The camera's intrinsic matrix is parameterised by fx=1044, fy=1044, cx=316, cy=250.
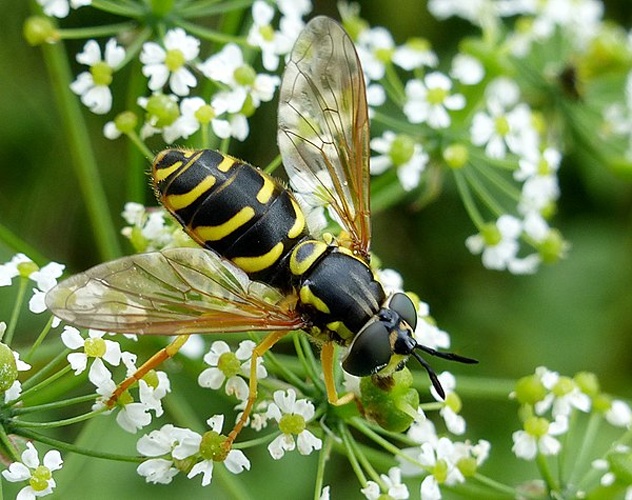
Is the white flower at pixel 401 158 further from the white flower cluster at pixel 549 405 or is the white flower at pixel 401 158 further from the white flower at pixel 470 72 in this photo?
the white flower cluster at pixel 549 405

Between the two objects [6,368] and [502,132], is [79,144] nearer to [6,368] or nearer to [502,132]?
[6,368]

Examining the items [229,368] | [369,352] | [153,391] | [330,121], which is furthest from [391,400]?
[330,121]

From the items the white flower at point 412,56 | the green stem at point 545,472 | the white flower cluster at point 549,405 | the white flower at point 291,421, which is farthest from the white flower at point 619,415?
the white flower at point 412,56

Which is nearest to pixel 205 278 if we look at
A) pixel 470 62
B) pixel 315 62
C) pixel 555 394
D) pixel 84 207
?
pixel 315 62

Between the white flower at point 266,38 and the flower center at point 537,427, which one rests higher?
the white flower at point 266,38

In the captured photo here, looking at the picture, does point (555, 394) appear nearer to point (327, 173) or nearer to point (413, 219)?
point (327, 173)

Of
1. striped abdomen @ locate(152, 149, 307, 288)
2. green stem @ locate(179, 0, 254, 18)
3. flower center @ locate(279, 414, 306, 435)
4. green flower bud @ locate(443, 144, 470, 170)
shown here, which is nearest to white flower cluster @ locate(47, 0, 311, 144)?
green stem @ locate(179, 0, 254, 18)
